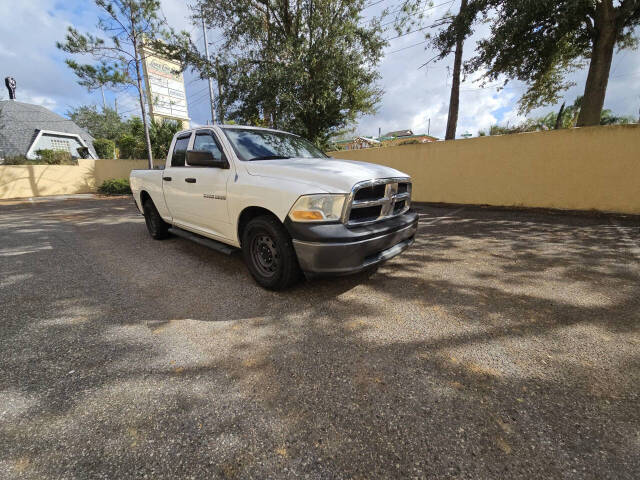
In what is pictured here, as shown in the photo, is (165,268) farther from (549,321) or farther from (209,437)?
(549,321)

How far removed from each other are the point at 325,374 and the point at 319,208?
1373mm

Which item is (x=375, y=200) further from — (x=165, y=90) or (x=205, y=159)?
(x=165, y=90)

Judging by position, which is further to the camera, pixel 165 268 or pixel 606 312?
pixel 165 268

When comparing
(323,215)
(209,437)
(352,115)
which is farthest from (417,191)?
(209,437)

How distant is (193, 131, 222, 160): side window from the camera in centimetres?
347

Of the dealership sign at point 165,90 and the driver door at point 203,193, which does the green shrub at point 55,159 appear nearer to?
the driver door at point 203,193

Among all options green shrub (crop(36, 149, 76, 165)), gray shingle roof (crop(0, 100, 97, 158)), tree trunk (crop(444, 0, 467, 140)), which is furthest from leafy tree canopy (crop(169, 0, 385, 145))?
gray shingle roof (crop(0, 100, 97, 158))

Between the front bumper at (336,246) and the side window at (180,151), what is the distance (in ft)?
8.46

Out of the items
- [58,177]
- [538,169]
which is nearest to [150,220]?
[538,169]

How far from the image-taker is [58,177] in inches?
628

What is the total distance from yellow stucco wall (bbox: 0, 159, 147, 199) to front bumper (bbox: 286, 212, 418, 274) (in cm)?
2004

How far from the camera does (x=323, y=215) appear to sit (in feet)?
8.32

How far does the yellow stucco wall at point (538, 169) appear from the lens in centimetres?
649

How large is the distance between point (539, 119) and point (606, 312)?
3442 cm
